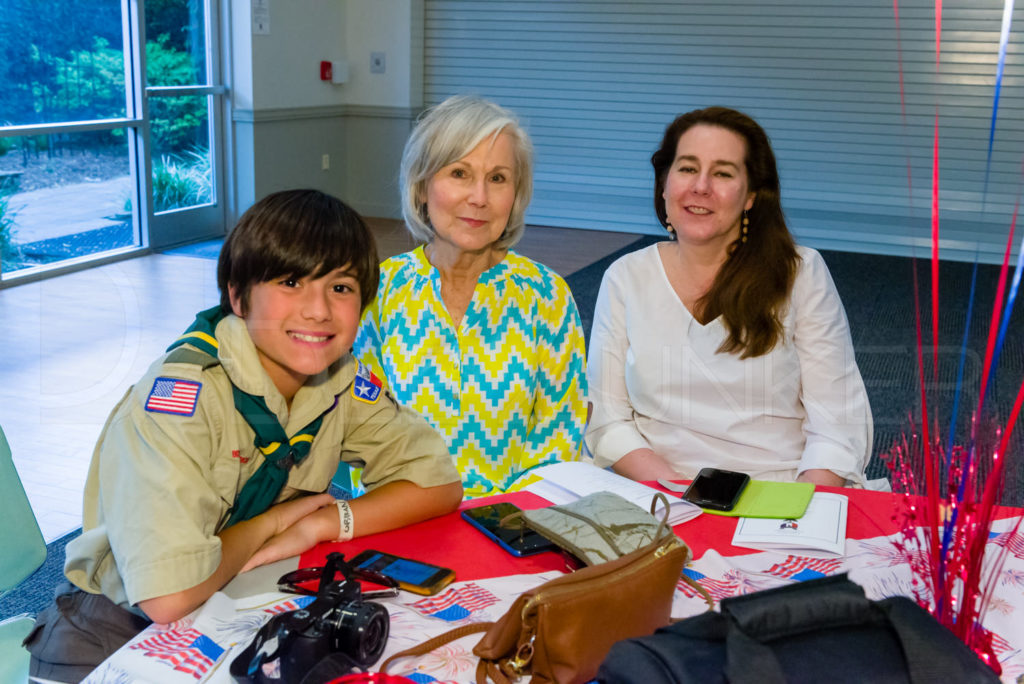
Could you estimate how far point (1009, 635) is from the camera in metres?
1.18

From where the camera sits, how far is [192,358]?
4.40ft

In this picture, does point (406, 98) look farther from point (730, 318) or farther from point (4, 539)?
point (4, 539)

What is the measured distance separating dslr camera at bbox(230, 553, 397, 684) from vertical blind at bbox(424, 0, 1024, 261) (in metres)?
6.28

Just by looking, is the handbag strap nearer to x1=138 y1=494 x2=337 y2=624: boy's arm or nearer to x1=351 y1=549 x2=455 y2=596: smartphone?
x1=351 y1=549 x2=455 y2=596: smartphone

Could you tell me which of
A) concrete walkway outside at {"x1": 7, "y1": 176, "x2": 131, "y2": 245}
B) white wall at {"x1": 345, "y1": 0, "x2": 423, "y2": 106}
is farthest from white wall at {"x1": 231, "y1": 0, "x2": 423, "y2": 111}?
concrete walkway outside at {"x1": 7, "y1": 176, "x2": 131, "y2": 245}

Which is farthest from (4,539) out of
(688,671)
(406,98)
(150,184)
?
(406,98)

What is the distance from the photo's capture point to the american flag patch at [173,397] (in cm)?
128

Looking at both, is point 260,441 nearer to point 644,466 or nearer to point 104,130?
point 644,466

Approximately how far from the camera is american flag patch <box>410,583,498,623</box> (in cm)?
119

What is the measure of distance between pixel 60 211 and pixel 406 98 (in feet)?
10.0

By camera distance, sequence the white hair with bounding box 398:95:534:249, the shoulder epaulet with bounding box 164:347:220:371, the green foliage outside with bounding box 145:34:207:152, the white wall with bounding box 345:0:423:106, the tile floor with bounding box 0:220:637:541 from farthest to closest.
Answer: the white wall with bounding box 345:0:423:106 < the green foliage outside with bounding box 145:34:207:152 < the tile floor with bounding box 0:220:637:541 < the white hair with bounding box 398:95:534:249 < the shoulder epaulet with bounding box 164:347:220:371

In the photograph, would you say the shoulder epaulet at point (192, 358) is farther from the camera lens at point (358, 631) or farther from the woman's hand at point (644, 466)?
the woman's hand at point (644, 466)

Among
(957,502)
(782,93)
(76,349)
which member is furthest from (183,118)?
(957,502)

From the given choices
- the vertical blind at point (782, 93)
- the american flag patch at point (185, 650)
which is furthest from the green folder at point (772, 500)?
the vertical blind at point (782, 93)
